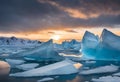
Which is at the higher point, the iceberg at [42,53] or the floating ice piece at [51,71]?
the iceberg at [42,53]

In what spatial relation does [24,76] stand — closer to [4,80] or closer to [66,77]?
[4,80]

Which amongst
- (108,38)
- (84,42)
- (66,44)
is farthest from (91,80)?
(66,44)

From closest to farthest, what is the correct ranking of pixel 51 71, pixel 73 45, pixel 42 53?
pixel 51 71 → pixel 42 53 → pixel 73 45

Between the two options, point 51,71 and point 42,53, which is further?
point 42,53

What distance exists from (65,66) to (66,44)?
4755 centimetres

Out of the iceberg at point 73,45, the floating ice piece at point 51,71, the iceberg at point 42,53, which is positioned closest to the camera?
the floating ice piece at point 51,71

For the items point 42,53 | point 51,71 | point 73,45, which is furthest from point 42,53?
point 73,45

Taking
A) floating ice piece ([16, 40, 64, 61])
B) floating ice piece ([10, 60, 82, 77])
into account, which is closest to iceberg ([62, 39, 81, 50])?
floating ice piece ([16, 40, 64, 61])

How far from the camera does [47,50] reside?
63.2 ft

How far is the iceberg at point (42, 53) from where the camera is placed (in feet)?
61.5

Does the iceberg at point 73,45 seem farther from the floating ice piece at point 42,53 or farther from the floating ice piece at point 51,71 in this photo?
the floating ice piece at point 51,71

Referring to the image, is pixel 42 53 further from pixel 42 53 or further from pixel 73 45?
pixel 73 45

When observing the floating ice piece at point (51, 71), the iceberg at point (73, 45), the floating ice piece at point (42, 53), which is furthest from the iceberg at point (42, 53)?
the iceberg at point (73, 45)

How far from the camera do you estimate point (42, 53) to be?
1908 cm
